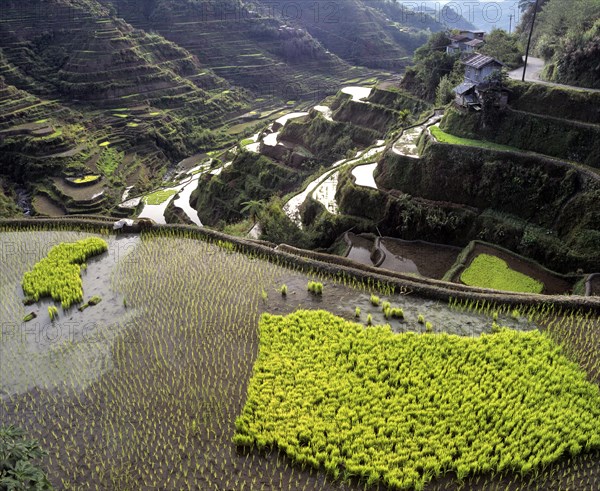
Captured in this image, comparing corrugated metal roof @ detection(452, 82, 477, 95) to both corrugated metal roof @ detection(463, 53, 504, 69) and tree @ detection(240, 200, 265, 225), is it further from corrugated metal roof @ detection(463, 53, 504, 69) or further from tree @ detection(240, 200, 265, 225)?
tree @ detection(240, 200, 265, 225)

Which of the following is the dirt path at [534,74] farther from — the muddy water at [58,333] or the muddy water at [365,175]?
the muddy water at [58,333]

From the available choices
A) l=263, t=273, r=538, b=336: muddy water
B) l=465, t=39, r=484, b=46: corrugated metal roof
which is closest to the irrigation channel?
l=465, t=39, r=484, b=46: corrugated metal roof

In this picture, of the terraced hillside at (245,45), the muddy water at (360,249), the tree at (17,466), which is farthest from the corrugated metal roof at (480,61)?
the terraced hillside at (245,45)

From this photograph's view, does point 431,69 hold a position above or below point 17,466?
above

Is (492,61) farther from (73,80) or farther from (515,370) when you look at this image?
(73,80)

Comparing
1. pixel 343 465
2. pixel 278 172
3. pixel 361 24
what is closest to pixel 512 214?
pixel 343 465

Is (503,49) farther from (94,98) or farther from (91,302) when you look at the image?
(94,98)

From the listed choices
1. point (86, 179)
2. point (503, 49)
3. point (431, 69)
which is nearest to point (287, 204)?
point (503, 49)
